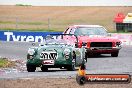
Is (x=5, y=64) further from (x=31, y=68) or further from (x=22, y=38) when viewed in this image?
(x=22, y=38)

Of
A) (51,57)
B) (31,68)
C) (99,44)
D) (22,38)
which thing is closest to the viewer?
(51,57)

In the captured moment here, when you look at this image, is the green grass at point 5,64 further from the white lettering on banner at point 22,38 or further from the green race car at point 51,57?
the white lettering on banner at point 22,38

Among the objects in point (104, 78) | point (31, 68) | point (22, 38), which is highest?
point (22, 38)

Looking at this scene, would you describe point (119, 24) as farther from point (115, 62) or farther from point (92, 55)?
point (115, 62)

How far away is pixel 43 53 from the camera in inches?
705

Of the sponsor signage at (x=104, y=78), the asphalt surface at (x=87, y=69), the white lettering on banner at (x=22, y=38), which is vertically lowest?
the asphalt surface at (x=87, y=69)

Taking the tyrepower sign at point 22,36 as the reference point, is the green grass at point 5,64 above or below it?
below

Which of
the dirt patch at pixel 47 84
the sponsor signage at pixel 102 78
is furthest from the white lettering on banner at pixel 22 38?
the sponsor signage at pixel 102 78

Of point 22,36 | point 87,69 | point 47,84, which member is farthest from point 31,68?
point 22,36

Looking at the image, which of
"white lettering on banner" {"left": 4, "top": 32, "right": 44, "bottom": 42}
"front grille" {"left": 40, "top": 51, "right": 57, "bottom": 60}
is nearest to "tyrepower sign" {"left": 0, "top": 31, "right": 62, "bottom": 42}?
"white lettering on banner" {"left": 4, "top": 32, "right": 44, "bottom": 42}

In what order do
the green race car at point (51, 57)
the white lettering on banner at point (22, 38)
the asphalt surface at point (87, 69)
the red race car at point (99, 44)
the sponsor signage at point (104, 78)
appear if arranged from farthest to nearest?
the white lettering on banner at point (22, 38)
the red race car at point (99, 44)
the green race car at point (51, 57)
the asphalt surface at point (87, 69)
the sponsor signage at point (104, 78)

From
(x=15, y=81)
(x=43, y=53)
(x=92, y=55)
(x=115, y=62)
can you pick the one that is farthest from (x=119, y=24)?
(x=15, y=81)

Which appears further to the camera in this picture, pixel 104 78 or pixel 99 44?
pixel 99 44
